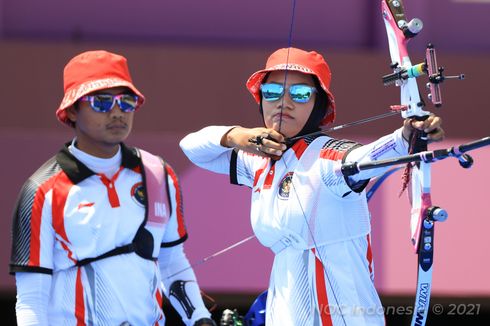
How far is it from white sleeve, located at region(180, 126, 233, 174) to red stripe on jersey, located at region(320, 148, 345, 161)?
20.3 inches

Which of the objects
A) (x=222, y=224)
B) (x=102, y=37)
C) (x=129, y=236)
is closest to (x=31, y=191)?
(x=129, y=236)

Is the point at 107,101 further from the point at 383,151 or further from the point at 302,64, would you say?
the point at 383,151

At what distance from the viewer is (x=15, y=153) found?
22.9 feet

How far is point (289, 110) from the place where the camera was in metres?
4.05

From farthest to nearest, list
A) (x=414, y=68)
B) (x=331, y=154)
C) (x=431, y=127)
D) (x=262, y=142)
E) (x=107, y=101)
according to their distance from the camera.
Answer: (x=107, y=101), (x=262, y=142), (x=331, y=154), (x=414, y=68), (x=431, y=127)

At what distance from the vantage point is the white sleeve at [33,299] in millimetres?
3941

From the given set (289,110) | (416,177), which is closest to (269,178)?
(289,110)

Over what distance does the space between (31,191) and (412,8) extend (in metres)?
4.87

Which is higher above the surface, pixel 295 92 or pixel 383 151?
pixel 295 92

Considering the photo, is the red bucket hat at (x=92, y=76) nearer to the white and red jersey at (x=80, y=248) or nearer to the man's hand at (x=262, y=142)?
the white and red jersey at (x=80, y=248)

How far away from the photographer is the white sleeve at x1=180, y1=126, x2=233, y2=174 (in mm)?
4344

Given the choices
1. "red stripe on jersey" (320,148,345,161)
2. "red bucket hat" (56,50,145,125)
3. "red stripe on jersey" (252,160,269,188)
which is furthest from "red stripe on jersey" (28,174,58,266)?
"red stripe on jersey" (320,148,345,161)

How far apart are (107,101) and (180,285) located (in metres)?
0.74

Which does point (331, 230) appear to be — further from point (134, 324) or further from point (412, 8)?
point (412, 8)
